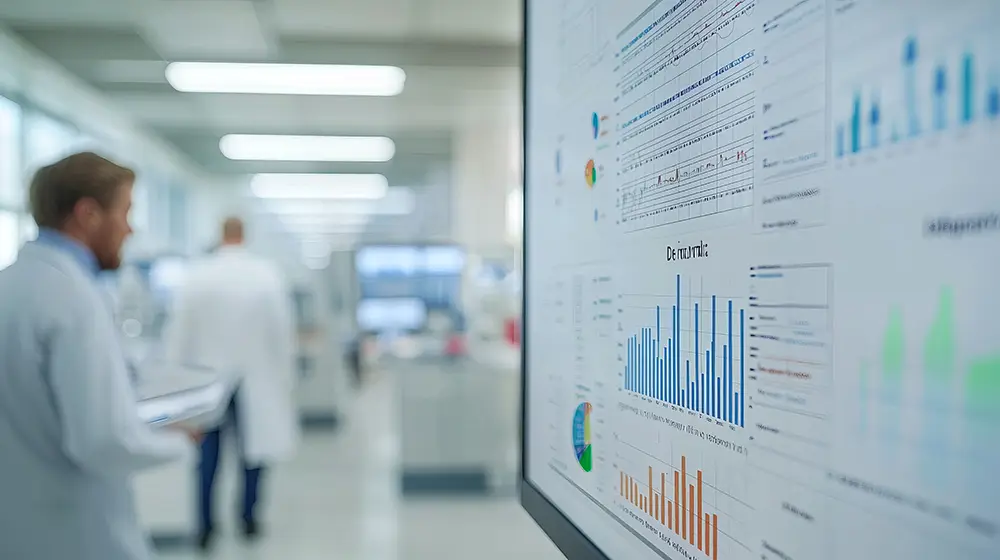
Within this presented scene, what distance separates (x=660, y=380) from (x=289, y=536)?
388 centimetres

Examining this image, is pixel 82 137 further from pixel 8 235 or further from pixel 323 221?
pixel 323 221

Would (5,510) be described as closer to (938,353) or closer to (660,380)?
(660,380)

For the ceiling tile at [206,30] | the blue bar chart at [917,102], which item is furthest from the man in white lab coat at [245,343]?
the blue bar chart at [917,102]

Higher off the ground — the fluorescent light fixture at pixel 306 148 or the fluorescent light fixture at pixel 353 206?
the fluorescent light fixture at pixel 306 148

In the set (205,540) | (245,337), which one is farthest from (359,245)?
(205,540)

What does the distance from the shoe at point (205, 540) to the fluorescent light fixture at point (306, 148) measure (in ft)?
16.3

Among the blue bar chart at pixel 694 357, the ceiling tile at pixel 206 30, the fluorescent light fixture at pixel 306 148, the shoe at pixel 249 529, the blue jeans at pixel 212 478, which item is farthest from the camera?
the fluorescent light fixture at pixel 306 148

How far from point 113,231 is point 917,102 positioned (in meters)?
1.80

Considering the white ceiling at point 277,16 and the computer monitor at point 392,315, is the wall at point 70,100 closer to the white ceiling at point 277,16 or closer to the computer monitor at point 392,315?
the white ceiling at point 277,16

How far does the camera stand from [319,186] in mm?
11359

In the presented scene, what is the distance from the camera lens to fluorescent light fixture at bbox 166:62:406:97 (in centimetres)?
572

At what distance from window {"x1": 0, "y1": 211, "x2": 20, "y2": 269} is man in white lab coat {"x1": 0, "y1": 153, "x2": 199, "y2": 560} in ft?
12.9

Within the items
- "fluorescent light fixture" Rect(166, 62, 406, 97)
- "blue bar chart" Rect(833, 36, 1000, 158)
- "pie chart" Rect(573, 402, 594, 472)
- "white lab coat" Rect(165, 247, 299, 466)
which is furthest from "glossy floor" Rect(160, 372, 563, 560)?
"fluorescent light fixture" Rect(166, 62, 406, 97)

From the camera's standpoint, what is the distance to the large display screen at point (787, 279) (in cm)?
42
